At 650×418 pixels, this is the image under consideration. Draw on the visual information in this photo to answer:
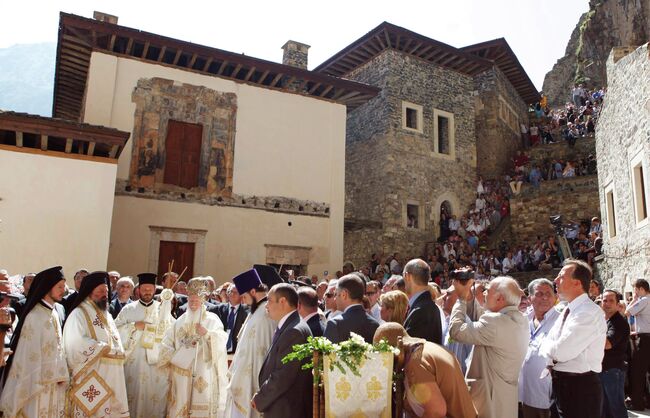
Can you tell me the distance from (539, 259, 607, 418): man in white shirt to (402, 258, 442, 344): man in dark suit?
0.90 meters

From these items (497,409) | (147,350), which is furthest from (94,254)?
(497,409)

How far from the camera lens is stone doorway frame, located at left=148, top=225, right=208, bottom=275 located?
45.1 feet

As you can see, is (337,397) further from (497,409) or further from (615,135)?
(615,135)

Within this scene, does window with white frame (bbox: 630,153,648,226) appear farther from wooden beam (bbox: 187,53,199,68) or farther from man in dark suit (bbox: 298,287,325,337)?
wooden beam (bbox: 187,53,199,68)

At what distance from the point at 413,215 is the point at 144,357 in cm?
1643

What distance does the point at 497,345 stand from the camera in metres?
3.75

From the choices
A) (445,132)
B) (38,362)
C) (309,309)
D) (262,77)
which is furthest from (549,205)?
(38,362)

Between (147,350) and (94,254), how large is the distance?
19.8 feet

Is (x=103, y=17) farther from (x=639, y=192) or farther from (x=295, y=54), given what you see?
(x=639, y=192)

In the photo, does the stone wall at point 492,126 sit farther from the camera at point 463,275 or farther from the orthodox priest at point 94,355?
the orthodox priest at point 94,355

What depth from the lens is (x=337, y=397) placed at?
3.06 metres

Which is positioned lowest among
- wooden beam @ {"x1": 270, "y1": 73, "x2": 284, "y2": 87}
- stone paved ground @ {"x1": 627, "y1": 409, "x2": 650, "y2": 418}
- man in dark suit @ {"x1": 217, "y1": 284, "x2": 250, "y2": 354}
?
stone paved ground @ {"x1": 627, "y1": 409, "x2": 650, "y2": 418}

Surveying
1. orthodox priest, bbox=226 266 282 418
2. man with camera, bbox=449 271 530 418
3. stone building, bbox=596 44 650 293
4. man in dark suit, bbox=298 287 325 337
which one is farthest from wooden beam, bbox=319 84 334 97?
man with camera, bbox=449 271 530 418

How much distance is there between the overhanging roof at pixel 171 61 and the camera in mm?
13531
